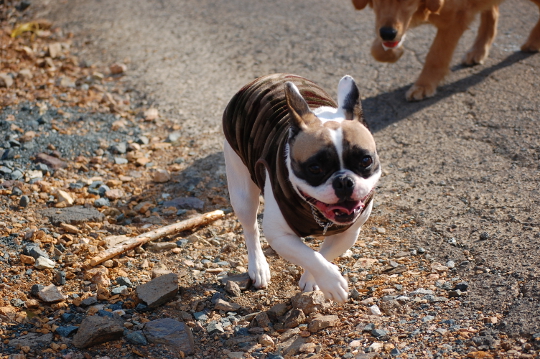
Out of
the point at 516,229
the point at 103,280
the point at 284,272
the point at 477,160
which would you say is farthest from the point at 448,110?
the point at 103,280

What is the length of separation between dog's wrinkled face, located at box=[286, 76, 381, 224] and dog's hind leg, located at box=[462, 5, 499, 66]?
162 inches

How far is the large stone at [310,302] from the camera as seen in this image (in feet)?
10.7

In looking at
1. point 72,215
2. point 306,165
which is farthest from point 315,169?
point 72,215

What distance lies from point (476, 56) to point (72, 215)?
440cm

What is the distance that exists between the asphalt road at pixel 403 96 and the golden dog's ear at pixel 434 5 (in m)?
0.85

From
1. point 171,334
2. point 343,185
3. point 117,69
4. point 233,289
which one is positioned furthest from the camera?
point 117,69

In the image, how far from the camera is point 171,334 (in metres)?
3.08

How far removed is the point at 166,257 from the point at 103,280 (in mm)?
455

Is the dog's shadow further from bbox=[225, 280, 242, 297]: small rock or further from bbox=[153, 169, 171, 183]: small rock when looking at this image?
bbox=[225, 280, 242, 297]: small rock

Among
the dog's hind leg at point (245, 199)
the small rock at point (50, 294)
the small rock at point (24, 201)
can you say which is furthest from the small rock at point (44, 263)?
the dog's hind leg at point (245, 199)

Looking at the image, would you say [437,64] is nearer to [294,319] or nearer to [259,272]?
[259,272]

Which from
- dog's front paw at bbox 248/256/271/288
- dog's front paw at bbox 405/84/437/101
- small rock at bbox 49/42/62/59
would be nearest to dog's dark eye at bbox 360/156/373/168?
dog's front paw at bbox 248/256/271/288

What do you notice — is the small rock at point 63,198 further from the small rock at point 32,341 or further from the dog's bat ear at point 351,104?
the dog's bat ear at point 351,104

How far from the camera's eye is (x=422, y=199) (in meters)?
4.28
